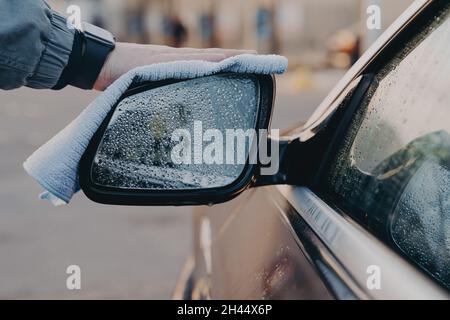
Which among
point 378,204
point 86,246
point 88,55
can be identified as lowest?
point 86,246

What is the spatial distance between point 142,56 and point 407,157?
0.58 m

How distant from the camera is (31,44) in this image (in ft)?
→ 5.20

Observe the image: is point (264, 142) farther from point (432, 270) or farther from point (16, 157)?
point (16, 157)

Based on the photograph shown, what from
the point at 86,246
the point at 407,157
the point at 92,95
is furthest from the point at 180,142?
the point at 92,95

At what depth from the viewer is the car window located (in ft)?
4.62

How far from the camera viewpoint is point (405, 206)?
1.47m

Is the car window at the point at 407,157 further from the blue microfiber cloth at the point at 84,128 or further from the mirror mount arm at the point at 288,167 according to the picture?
the blue microfiber cloth at the point at 84,128

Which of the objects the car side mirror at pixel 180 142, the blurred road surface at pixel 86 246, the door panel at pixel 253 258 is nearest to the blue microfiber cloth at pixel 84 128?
the car side mirror at pixel 180 142

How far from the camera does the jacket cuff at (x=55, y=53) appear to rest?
64.1 inches

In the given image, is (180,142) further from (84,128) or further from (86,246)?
(86,246)

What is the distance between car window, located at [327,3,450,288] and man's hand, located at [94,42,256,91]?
12.3 inches
